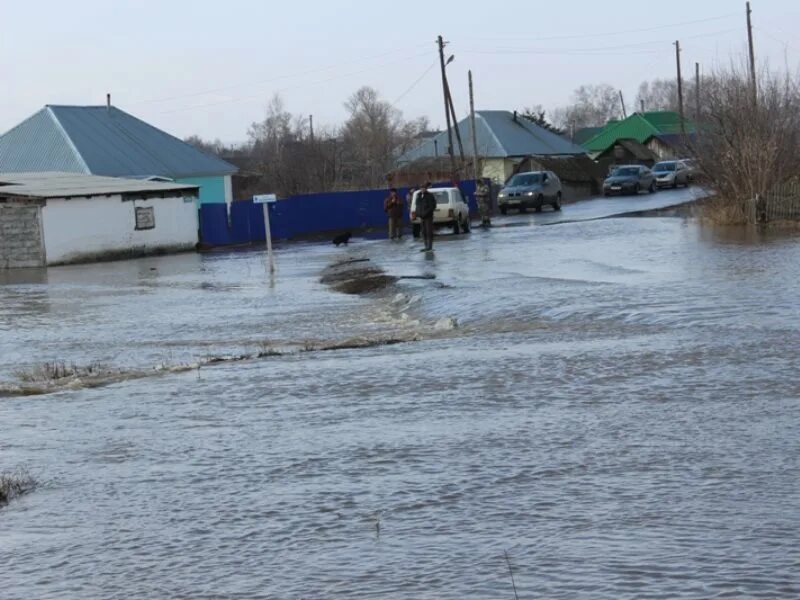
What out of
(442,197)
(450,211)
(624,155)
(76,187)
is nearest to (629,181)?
(442,197)

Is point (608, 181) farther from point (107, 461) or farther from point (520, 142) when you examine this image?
point (107, 461)

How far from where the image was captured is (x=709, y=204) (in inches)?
1442

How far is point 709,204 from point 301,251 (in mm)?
11947

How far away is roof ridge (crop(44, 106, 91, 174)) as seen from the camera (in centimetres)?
5541

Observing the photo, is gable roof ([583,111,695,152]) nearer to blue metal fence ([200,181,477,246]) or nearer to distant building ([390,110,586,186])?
distant building ([390,110,586,186])

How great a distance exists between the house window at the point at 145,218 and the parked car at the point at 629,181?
28579mm

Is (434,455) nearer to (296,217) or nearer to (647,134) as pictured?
(296,217)

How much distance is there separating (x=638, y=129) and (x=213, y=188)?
4714 cm

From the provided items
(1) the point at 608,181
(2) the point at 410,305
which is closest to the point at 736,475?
(2) the point at 410,305

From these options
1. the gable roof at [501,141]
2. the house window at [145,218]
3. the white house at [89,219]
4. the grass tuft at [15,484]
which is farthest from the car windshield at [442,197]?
the gable roof at [501,141]

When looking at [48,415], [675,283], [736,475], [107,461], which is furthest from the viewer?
[675,283]

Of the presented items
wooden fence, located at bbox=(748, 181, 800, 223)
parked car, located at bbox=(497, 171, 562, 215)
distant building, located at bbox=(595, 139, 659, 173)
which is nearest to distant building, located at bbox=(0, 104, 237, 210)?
parked car, located at bbox=(497, 171, 562, 215)

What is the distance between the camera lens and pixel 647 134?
99625mm

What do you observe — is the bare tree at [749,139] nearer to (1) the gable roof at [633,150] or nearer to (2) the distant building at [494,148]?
(2) the distant building at [494,148]
